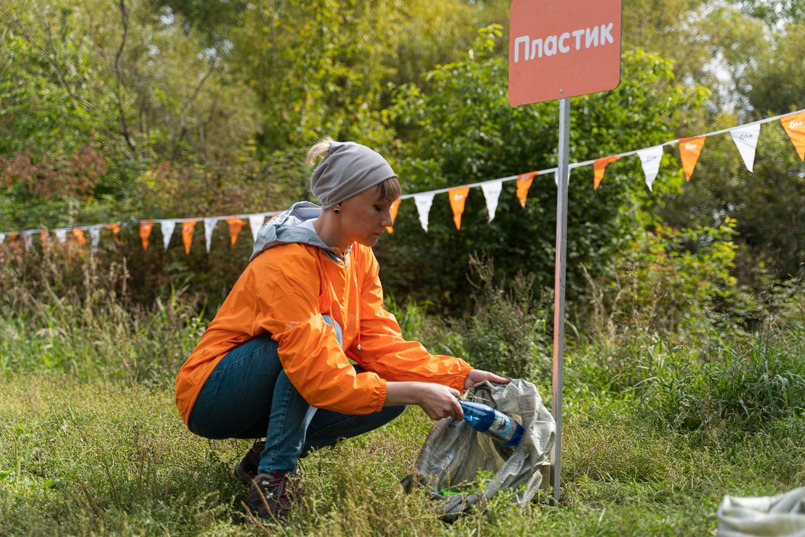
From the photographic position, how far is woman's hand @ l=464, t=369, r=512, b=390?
289 centimetres

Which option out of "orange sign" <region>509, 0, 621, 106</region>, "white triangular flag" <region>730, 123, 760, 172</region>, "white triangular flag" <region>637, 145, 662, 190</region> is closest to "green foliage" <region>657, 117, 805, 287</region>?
"white triangular flag" <region>637, 145, 662, 190</region>

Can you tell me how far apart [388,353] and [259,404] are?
0.55 m

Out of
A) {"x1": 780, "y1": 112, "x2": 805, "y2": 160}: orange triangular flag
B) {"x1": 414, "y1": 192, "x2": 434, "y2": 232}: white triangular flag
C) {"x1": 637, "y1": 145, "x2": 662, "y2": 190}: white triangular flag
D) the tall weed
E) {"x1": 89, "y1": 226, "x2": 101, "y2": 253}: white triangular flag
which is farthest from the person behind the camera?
{"x1": 89, "y1": 226, "x2": 101, "y2": 253}: white triangular flag

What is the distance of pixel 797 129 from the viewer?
14.4 feet

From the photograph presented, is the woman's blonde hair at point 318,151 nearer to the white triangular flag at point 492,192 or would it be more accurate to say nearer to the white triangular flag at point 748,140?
the white triangular flag at point 748,140

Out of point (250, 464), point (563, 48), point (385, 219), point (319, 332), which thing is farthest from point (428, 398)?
point (563, 48)

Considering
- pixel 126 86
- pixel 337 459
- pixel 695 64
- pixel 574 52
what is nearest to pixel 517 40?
pixel 574 52

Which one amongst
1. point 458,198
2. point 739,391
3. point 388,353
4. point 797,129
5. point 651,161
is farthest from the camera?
point 458,198

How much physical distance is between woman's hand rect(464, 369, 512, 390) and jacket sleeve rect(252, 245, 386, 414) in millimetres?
487

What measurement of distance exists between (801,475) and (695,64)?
41.6 feet

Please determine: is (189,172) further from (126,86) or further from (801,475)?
(801,475)

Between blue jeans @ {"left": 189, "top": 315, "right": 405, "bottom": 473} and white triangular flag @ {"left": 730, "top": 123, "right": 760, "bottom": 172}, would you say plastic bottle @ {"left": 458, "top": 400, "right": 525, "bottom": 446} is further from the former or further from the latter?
white triangular flag @ {"left": 730, "top": 123, "right": 760, "bottom": 172}

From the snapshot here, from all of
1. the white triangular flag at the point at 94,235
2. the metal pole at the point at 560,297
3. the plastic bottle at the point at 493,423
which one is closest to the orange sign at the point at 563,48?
the metal pole at the point at 560,297

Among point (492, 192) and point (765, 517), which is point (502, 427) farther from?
point (492, 192)
